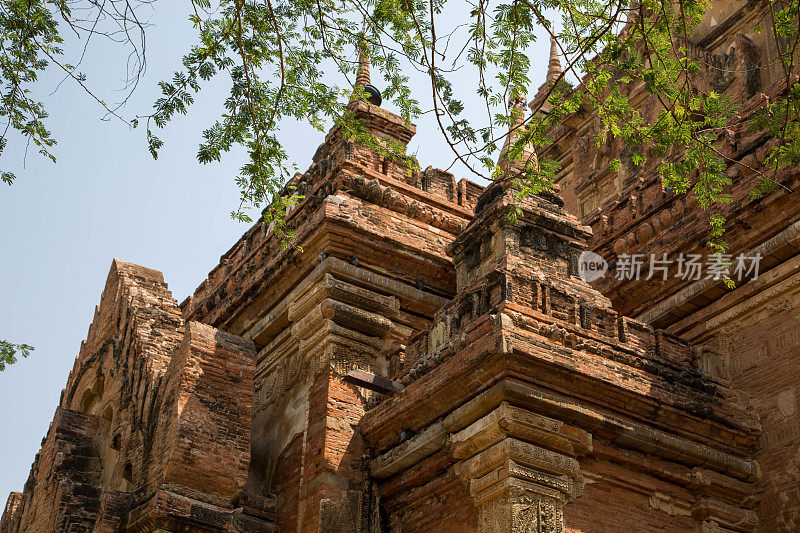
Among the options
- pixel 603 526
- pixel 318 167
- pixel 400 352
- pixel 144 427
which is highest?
pixel 318 167

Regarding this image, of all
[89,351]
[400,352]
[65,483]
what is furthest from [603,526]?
[89,351]

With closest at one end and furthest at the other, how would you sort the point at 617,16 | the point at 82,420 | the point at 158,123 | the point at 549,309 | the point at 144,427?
the point at 617,16 → the point at 158,123 → the point at 549,309 → the point at 144,427 → the point at 82,420

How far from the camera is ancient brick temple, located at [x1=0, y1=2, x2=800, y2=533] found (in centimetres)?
901

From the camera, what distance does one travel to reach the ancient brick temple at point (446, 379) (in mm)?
9008

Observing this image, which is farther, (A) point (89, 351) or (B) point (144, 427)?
(A) point (89, 351)

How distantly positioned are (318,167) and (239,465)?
4.73 m

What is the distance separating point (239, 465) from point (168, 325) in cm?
343

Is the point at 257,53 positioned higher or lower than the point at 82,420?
higher

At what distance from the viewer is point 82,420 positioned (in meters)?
13.1

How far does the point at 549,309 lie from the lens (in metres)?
9.48

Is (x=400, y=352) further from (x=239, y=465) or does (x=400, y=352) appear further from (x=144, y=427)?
(x=144, y=427)

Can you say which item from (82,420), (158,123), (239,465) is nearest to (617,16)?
(158,123)

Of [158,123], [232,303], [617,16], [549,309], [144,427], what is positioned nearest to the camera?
[617,16]

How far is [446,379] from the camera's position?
9.27 meters
